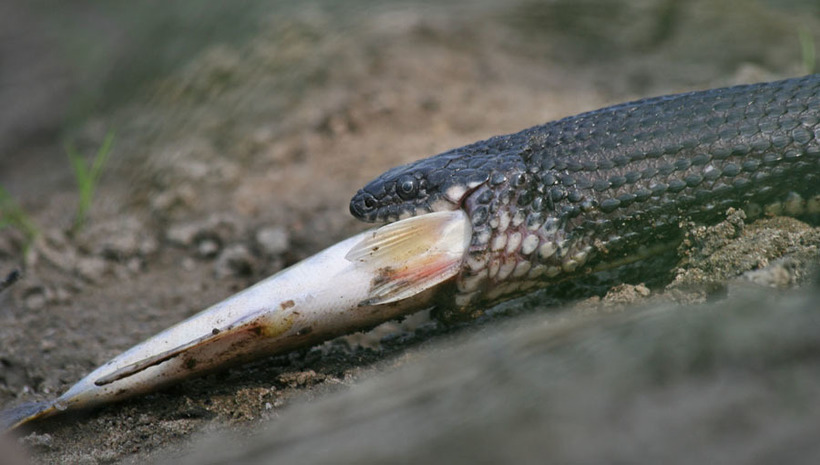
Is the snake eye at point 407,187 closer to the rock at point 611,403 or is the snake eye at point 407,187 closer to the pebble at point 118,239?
the rock at point 611,403

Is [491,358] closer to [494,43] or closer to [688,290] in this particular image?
[688,290]

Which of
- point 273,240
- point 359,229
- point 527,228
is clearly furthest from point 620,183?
point 273,240

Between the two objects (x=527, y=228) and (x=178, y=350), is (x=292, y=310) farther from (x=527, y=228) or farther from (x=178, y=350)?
(x=527, y=228)

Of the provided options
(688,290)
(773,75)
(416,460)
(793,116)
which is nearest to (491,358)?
(416,460)

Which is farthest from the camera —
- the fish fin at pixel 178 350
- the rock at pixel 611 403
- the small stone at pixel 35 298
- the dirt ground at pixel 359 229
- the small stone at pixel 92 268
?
the small stone at pixel 92 268

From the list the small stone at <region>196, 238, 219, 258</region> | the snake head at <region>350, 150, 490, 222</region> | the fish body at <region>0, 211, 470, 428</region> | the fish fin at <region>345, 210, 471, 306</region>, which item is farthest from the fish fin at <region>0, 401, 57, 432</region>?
the small stone at <region>196, 238, 219, 258</region>

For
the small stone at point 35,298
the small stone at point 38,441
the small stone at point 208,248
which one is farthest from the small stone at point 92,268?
the small stone at point 38,441

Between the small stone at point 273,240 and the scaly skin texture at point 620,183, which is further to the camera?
the small stone at point 273,240
